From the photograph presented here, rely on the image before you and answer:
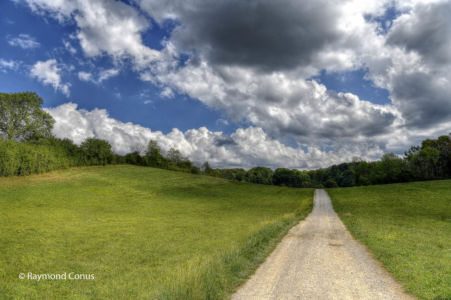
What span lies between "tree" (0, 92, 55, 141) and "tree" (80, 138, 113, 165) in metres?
13.9

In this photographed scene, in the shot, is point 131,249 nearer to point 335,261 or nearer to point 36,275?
point 36,275

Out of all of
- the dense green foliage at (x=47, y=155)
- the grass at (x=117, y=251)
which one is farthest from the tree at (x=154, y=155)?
the grass at (x=117, y=251)

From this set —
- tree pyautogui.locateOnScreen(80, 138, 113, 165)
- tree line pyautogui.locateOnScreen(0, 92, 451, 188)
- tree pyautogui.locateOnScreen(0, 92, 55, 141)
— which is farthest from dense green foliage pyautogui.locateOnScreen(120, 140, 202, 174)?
tree pyautogui.locateOnScreen(0, 92, 55, 141)

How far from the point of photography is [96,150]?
7406 cm

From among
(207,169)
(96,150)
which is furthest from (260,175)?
(96,150)

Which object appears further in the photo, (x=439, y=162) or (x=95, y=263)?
(x=439, y=162)

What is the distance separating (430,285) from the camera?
795cm

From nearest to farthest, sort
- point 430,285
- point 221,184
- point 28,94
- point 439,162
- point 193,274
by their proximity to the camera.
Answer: point 430,285, point 193,274, point 28,94, point 221,184, point 439,162

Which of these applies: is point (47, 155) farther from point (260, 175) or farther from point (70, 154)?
point (260, 175)

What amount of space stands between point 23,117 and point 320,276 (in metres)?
70.4

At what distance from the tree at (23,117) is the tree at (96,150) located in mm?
13861

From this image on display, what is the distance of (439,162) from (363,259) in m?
94.1

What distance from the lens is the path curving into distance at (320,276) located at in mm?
7551

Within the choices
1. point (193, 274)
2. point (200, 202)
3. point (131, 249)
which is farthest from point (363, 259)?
point (200, 202)
